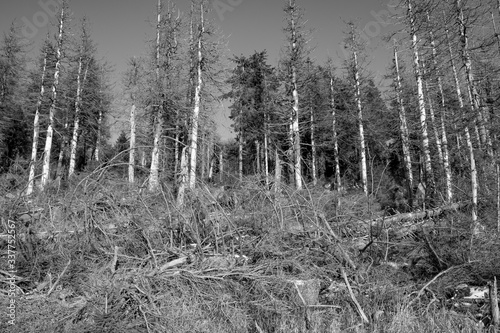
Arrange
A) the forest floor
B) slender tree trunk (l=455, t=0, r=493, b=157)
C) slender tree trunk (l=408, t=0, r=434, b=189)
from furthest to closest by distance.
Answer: slender tree trunk (l=408, t=0, r=434, b=189) < slender tree trunk (l=455, t=0, r=493, b=157) < the forest floor

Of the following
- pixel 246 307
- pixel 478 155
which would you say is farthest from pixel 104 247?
pixel 478 155

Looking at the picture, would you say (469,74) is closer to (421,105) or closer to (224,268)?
(421,105)

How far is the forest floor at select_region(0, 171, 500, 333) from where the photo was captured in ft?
11.6

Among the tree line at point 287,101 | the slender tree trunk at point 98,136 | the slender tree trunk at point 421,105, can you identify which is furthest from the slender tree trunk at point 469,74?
the slender tree trunk at point 98,136

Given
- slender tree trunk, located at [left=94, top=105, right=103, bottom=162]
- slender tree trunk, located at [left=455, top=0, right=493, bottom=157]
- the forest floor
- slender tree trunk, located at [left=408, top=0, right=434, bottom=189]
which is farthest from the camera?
slender tree trunk, located at [left=94, top=105, right=103, bottom=162]

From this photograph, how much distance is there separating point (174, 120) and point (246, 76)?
10910 millimetres

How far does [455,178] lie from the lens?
1323 cm

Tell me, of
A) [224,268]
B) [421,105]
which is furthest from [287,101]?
[224,268]

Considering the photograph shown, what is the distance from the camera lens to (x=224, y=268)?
14.3 ft

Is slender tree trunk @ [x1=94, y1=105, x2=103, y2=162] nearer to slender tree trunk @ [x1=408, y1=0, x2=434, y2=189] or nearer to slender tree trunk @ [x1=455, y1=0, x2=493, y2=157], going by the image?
slender tree trunk @ [x1=408, y1=0, x2=434, y2=189]

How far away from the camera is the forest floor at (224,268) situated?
354 cm

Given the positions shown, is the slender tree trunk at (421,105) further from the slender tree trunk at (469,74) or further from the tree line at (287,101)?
the slender tree trunk at (469,74)

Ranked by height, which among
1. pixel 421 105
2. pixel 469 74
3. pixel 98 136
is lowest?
pixel 469 74

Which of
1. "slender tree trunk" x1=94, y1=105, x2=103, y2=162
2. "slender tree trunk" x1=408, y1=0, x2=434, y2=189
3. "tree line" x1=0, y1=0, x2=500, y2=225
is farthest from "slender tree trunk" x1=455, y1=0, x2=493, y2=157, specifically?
"slender tree trunk" x1=94, y1=105, x2=103, y2=162
